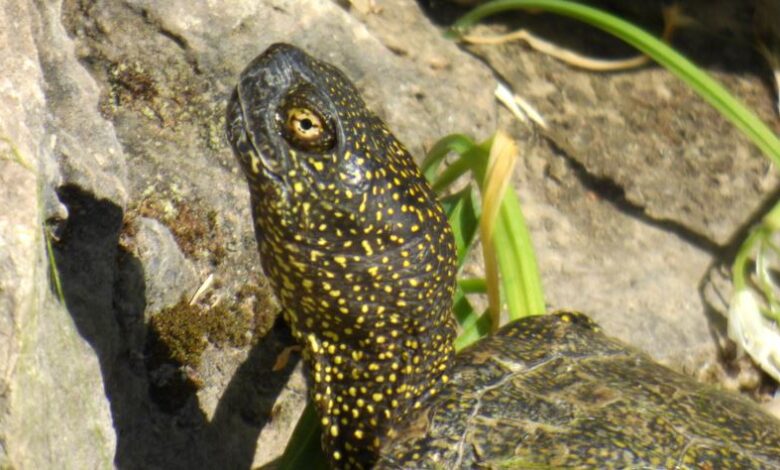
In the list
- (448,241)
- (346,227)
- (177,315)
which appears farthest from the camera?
(177,315)

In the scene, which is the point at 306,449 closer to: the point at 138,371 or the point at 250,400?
the point at 250,400

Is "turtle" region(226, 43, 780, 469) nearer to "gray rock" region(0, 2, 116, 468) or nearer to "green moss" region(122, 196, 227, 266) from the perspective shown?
"gray rock" region(0, 2, 116, 468)

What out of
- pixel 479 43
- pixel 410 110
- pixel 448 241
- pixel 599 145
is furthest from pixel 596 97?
pixel 448 241

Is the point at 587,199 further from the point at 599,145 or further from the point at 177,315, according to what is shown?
the point at 177,315

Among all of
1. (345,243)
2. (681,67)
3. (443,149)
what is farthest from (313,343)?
(681,67)

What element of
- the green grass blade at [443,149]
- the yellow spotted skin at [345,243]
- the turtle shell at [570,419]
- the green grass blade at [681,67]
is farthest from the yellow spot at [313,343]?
the green grass blade at [681,67]

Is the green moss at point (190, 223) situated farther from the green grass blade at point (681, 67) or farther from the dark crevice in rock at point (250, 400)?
the green grass blade at point (681, 67)
